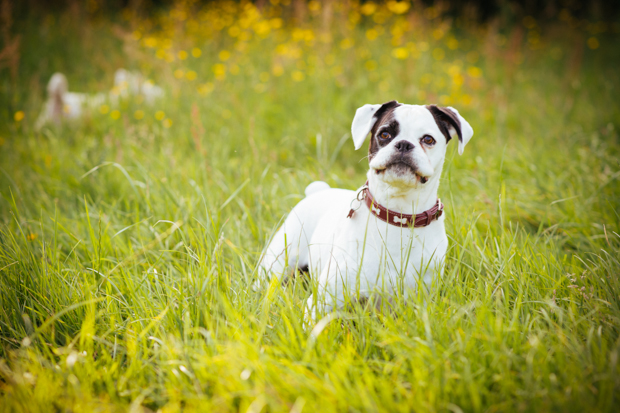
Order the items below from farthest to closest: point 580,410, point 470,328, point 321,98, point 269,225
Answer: point 321,98 < point 269,225 < point 470,328 < point 580,410

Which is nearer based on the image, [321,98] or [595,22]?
[321,98]

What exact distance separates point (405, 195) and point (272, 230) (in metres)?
0.80

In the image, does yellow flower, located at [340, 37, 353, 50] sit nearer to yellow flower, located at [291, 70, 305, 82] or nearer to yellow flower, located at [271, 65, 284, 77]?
yellow flower, located at [291, 70, 305, 82]

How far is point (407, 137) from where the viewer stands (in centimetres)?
191

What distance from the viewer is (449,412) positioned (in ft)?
4.19

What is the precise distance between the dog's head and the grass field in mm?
392

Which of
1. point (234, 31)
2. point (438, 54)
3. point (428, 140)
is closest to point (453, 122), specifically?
point (428, 140)

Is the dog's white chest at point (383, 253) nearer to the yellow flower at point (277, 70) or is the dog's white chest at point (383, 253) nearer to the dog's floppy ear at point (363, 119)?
the dog's floppy ear at point (363, 119)

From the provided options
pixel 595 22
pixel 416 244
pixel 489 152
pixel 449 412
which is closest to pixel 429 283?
pixel 416 244

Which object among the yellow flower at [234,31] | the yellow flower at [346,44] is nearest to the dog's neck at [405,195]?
the yellow flower at [346,44]

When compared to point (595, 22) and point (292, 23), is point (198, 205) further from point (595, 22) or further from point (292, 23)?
point (595, 22)

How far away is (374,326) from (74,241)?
2.05m

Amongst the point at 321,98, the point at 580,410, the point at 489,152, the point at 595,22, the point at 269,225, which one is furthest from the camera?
the point at 595,22

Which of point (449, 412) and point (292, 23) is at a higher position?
point (292, 23)
